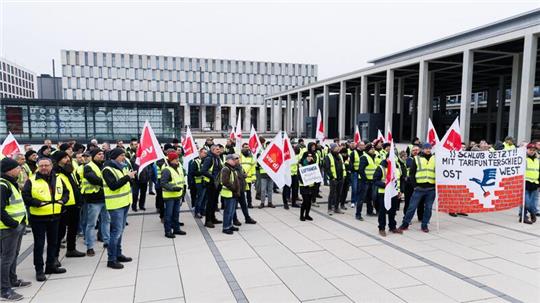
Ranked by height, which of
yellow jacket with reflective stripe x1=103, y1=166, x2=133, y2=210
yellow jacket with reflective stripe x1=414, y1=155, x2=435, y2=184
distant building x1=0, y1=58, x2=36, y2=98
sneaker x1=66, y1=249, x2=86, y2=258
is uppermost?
distant building x1=0, y1=58, x2=36, y2=98

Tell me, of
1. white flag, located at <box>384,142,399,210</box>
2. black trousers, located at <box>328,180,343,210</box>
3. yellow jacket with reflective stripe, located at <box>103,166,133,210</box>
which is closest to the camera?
yellow jacket with reflective stripe, located at <box>103,166,133,210</box>

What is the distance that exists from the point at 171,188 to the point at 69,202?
1828 millimetres

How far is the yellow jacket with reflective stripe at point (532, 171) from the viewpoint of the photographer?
834 centimetres

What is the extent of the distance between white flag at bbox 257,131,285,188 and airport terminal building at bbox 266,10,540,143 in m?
9.28

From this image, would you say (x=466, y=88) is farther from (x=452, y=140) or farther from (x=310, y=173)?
(x=310, y=173)

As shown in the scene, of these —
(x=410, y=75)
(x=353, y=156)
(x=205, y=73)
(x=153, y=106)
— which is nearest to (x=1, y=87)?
(x=205, y=73)

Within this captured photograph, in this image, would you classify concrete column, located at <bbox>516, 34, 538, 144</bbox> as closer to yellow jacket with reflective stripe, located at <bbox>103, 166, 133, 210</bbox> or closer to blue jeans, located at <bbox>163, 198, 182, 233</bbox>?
blue jeans, located at <bbox>163, 198, 182, 233</bbox>

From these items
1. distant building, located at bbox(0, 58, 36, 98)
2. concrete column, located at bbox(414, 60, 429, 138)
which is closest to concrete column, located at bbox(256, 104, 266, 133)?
concrete column, located at bbox(414, 60, 429, 138)

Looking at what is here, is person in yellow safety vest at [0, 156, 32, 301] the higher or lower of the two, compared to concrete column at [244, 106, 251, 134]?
lower

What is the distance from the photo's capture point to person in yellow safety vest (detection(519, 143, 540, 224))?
835cm

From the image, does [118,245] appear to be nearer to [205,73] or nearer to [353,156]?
[353,156]

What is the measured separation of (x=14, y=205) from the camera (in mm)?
4691

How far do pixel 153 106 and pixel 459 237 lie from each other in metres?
26.6

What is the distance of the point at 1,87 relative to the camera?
9162 cm
